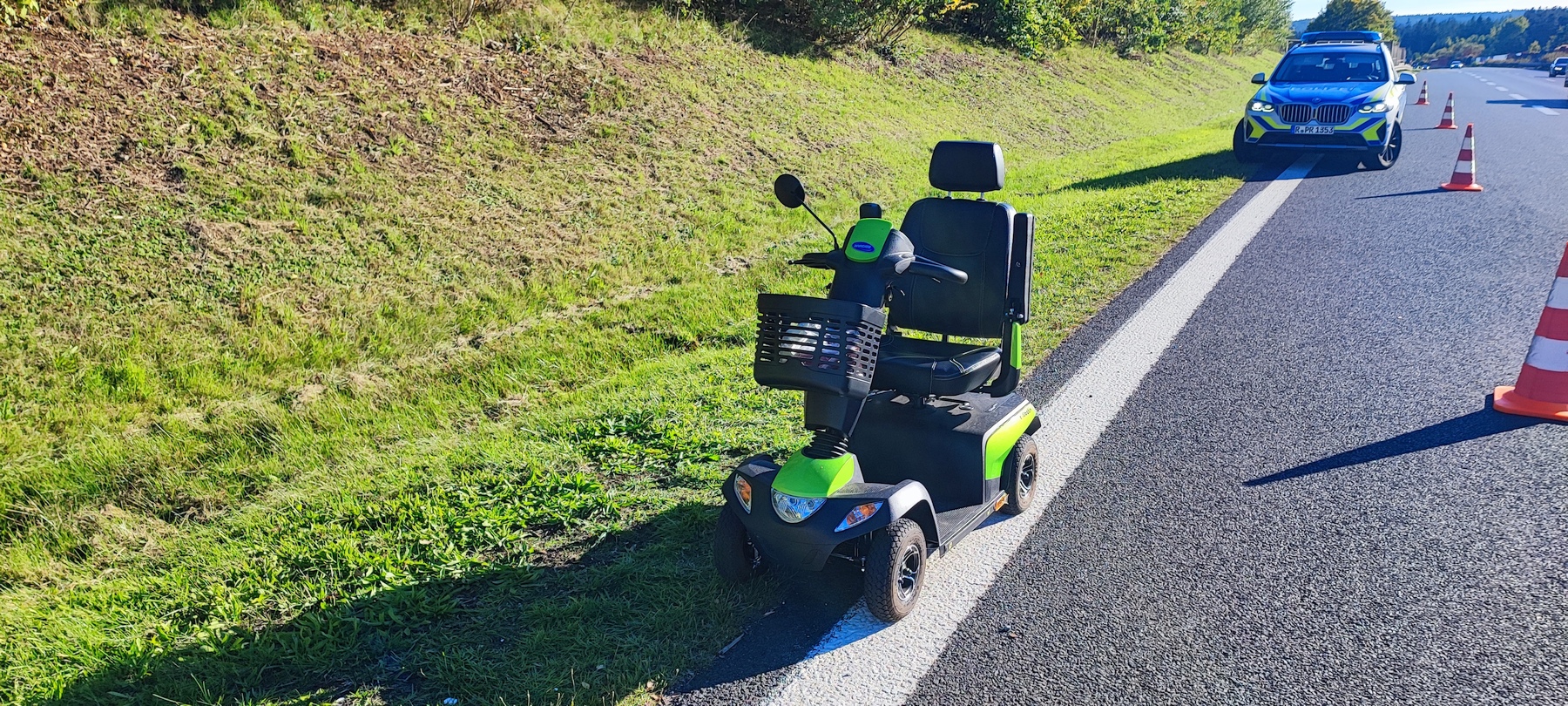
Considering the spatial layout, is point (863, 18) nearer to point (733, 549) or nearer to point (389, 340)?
→ point (389, 340)

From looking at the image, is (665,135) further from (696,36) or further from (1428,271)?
(1428,271)

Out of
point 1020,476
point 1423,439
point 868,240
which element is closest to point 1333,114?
point 1423,439

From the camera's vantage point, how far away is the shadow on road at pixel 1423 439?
162 inches

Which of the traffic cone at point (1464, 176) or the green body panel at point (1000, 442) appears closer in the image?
the green body panel at point (1000, 442)

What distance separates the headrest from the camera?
13.2 feet

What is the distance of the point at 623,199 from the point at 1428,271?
643 centimetres

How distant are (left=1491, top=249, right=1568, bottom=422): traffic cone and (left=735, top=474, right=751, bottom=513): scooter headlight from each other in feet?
12.6

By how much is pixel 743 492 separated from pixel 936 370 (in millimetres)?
948

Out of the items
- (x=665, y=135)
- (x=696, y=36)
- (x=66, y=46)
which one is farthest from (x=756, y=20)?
(x=66, y=46)

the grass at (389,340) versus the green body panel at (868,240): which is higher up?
the green body panel at (868,240)

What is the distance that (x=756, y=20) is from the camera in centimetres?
1405

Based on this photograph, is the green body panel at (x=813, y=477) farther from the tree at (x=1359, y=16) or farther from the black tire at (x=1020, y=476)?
the tree at (x=1359, y=16)

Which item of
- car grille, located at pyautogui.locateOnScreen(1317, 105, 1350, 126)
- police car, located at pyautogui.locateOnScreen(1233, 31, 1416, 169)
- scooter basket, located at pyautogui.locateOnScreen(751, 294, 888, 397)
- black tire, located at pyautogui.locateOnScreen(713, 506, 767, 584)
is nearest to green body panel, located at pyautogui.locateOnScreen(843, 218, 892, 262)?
scooter basket, located at pyautogui.locateOnScreen(751, 294, 888, 397)

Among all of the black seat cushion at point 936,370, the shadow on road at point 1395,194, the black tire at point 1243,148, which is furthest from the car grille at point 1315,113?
the black seat cushion at point 936,370
